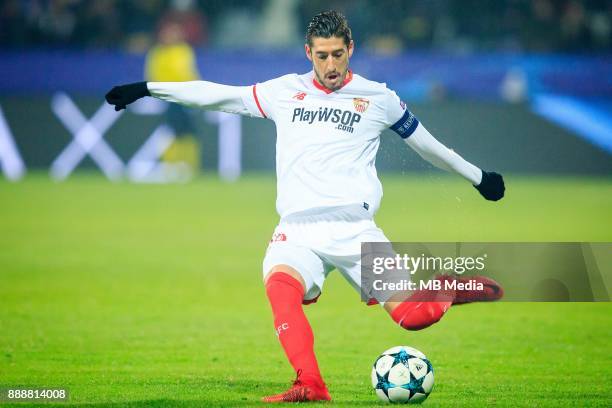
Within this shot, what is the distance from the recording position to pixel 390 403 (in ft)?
21.2

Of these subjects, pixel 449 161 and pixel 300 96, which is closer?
pixel 300 96

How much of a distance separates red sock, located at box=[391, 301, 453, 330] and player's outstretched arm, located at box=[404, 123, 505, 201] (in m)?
0.89

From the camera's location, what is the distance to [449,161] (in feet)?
23.0

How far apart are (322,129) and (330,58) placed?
42 cm

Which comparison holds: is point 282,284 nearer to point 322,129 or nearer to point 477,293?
point 322,129

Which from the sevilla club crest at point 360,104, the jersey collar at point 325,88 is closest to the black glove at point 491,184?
the sevilla club crest at point 360,104

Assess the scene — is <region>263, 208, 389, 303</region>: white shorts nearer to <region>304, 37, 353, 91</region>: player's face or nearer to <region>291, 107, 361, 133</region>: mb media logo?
<region>291, 107, 361, 133</region>: mb media logo

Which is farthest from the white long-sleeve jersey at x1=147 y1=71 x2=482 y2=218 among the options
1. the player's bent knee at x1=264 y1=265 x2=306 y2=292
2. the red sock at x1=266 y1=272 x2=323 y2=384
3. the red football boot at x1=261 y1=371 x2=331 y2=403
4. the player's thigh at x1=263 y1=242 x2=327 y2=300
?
the red football boot at x1=261 y1=371 x2=331 y2=403

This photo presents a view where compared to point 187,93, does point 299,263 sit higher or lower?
lower

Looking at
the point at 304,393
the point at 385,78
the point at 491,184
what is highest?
the point at 385,78

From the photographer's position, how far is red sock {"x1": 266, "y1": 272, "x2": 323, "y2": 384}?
6.23m

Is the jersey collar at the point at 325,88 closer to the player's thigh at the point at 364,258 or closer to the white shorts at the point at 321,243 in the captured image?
the white shorts at the point at 321,243

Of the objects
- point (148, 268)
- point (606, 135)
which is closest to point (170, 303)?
point (148, 268)

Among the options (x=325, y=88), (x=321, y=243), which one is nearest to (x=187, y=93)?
(x=325, y=88)
